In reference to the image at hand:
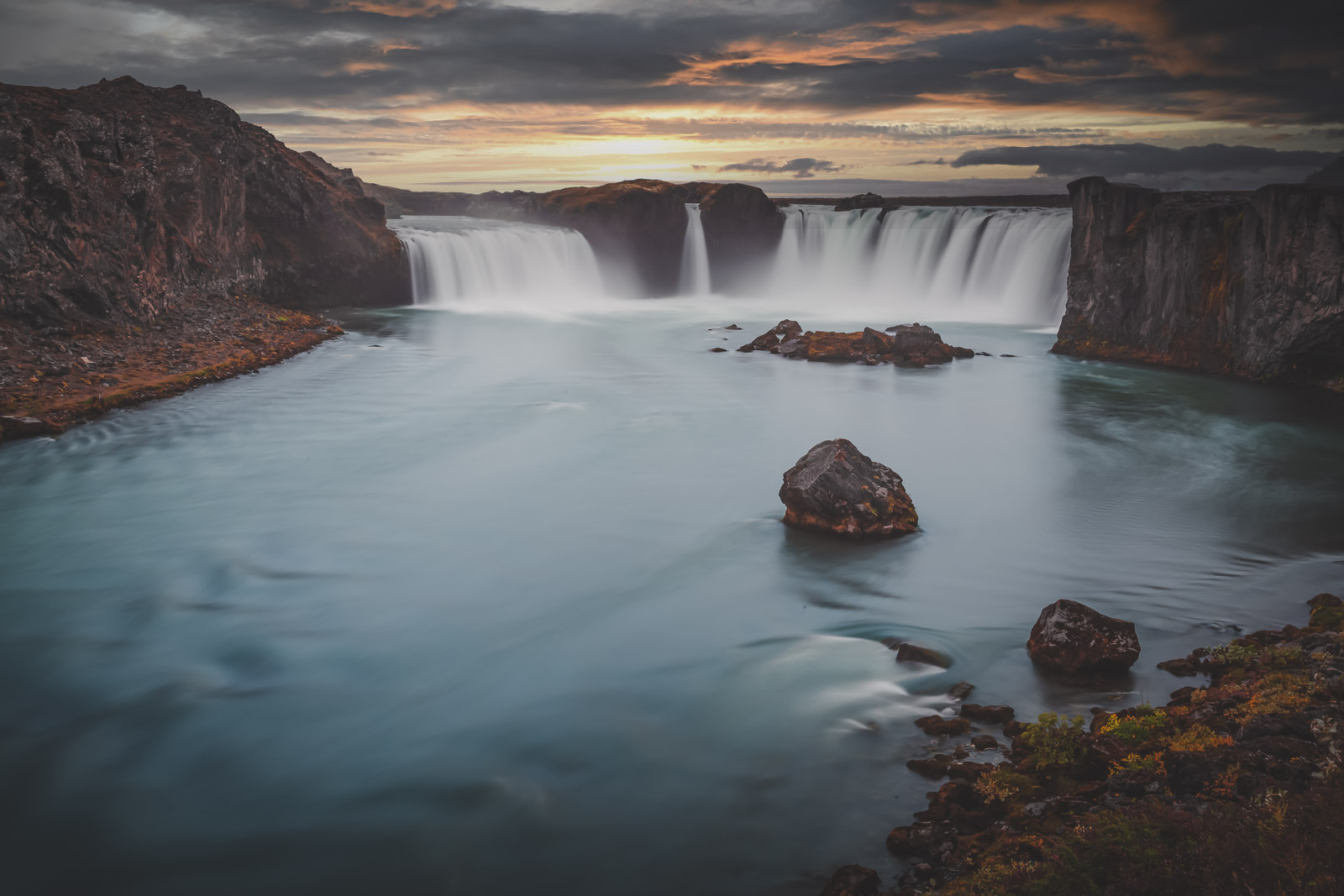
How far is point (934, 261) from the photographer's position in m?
43.5

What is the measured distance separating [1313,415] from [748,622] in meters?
18.3

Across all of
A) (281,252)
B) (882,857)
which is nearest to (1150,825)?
(882,857)

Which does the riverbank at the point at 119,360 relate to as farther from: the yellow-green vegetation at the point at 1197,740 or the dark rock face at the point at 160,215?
the yellow-green vegetation at the point at 1197,740

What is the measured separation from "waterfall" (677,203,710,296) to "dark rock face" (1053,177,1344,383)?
28496 millimetres

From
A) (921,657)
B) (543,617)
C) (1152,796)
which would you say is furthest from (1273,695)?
(543,617)

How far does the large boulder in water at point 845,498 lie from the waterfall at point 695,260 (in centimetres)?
4288

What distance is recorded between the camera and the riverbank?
1616 cm

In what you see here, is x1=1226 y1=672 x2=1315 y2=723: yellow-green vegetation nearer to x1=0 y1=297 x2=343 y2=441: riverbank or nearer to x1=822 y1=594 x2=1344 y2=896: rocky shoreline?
x1=822 y1=594 x2=1344 y2=896: rocky shoreline

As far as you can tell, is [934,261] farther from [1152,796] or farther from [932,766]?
[1152,796]

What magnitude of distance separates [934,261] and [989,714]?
4065 cm

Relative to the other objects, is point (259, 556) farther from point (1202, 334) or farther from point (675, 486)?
point (1202, 334)

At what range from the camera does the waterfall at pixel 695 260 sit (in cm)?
5309

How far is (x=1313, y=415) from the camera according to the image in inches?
761

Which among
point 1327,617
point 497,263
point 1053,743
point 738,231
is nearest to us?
point 1053,743
